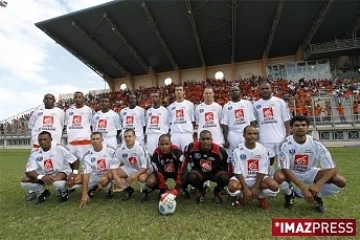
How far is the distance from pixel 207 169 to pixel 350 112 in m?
9.93

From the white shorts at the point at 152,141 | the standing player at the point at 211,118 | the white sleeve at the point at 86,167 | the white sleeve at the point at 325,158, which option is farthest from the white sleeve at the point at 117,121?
the white sleeve at the point at 325,158

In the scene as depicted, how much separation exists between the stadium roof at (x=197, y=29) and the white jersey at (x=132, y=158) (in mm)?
15461

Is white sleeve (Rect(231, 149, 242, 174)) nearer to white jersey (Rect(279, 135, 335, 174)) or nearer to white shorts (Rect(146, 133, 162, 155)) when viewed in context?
white jersey (Rect(279, 135, 335, 174))

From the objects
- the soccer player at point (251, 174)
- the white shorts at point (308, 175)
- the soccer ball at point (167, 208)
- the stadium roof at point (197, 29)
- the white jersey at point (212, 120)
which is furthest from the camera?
the stadium roof at point (197, 29)

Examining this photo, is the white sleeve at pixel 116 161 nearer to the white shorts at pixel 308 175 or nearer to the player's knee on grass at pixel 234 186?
the player's knee on grass at pixel 234 186

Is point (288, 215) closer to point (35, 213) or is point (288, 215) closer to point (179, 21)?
point (35, 213)

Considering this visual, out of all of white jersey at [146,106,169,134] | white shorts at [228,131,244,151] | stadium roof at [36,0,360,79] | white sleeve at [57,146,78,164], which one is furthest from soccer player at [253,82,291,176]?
stadium roof at [36,0,360,79]

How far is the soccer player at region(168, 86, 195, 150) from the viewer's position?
5.69 m

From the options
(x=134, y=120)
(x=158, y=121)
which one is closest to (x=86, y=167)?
(x=134, y=120)

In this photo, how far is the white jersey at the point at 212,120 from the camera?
5344mm

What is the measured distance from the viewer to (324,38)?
22.0m

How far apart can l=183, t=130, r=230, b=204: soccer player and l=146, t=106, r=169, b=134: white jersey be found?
59.2 inches

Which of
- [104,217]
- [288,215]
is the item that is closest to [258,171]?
[288,215]

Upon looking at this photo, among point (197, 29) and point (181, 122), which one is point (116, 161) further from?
point (197, 29)
